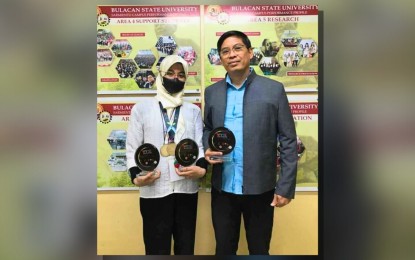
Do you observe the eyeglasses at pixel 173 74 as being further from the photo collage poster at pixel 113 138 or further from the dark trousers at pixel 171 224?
the dark trousers at pixel 171 224

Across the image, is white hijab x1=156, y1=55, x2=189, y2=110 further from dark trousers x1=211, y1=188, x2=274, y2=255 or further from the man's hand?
the man's hand

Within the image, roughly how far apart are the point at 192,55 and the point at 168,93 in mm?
194

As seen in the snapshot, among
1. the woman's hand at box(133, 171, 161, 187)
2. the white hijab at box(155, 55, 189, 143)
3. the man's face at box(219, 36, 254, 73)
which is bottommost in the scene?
the woman's hand at box(133, 171, 161, 187)

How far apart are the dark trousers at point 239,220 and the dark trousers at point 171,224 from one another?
108mm

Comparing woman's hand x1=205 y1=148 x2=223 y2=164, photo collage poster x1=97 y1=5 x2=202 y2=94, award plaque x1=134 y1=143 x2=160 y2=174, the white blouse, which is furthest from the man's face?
award plaque x1=134 y1=143 x2=160 y2=174

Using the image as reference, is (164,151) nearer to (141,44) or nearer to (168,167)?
(168,167)

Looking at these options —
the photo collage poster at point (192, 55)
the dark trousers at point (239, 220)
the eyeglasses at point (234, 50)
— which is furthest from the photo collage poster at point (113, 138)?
the dark trousers at point (239, 220)

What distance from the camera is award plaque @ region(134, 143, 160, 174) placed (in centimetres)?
149

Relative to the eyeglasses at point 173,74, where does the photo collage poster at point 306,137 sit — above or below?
below

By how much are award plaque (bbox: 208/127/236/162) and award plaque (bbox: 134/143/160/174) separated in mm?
237

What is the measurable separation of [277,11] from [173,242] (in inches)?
43.1

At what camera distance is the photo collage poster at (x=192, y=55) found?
1520 mm

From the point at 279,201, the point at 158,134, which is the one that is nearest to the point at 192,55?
the point at 158,134
